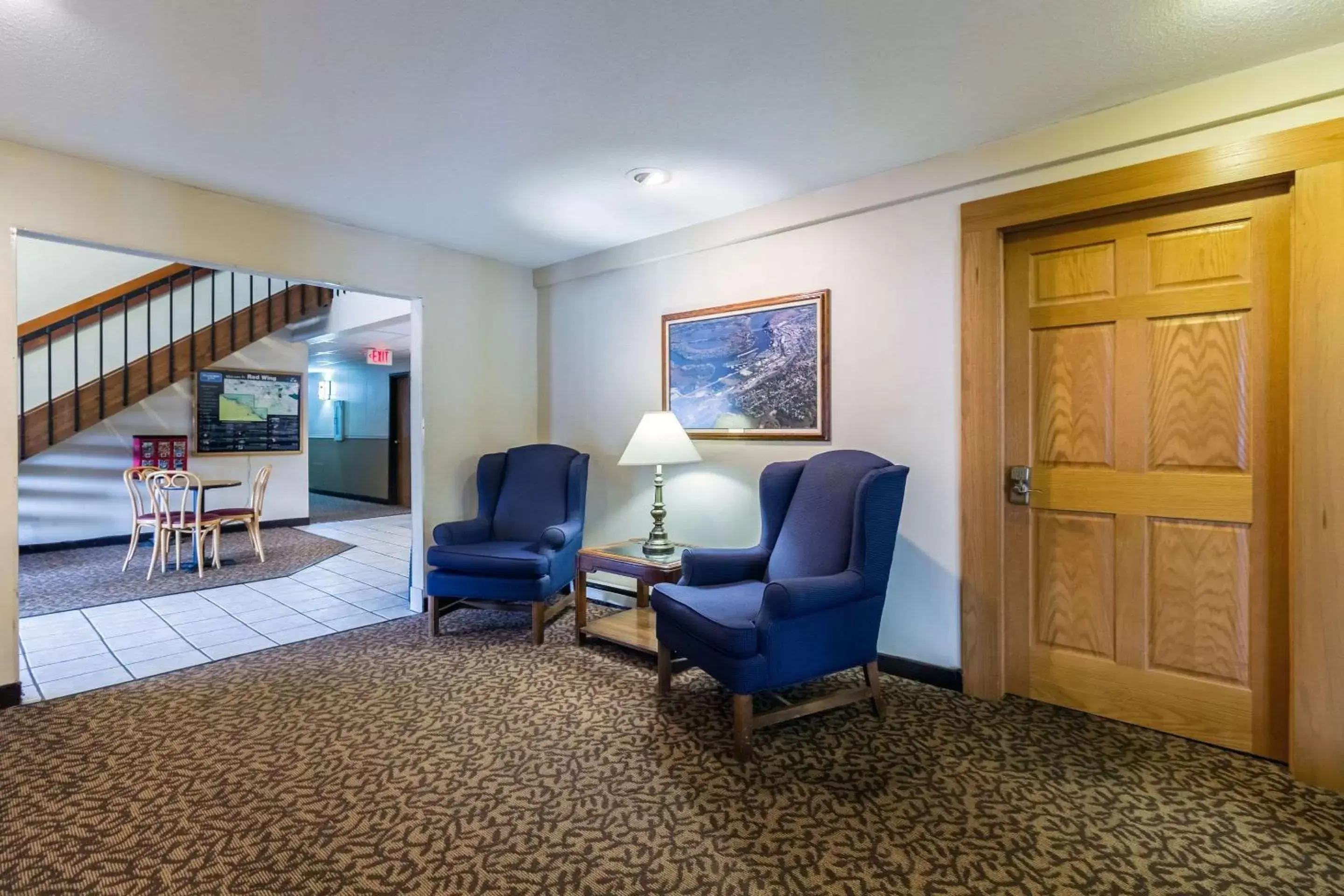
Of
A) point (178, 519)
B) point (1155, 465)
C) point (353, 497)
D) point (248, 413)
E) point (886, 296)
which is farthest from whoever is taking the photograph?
A: point (353, 497)

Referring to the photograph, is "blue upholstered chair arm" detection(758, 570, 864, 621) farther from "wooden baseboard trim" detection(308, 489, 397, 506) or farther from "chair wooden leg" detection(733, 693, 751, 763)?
"wooden baseboard trim" detection(308, 489, 397, 506)

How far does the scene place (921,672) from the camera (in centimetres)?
290

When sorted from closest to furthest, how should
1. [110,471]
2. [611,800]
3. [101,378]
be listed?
[611,800] < [101,378] < [110,471]

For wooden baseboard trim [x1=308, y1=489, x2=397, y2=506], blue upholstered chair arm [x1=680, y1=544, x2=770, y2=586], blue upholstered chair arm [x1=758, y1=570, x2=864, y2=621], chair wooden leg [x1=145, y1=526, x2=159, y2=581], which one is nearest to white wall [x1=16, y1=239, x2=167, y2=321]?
chair wooden leg [x1=145, y1=526, x2=159, y2=581]

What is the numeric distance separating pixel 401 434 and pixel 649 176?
316 inches

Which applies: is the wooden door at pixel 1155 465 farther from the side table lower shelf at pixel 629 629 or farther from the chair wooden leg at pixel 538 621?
the chair wooden leg at pixel 538 621

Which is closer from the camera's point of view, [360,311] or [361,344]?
[360,311]

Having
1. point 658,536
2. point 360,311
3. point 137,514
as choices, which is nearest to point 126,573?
point 137,514

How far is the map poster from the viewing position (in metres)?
6.98

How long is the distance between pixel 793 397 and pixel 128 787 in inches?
125

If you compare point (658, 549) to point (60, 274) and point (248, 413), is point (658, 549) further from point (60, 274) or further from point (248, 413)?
point (60, 274)

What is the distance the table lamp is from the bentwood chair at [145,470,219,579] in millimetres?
4197

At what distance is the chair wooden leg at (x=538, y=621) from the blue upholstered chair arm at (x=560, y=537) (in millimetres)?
296

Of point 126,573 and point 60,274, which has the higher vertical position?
point 60,274
